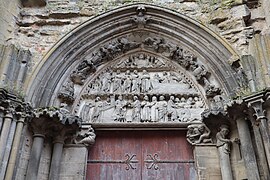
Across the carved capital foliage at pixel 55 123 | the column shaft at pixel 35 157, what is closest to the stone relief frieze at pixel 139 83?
the carved capital foliage at pixel 55 123

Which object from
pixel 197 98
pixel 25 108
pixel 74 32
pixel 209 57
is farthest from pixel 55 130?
pixel 209 57

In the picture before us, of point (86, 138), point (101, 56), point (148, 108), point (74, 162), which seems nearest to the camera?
point (74, 162)

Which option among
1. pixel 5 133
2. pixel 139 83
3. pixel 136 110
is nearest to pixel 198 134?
pixel 136 110

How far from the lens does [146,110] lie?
18.6 ft

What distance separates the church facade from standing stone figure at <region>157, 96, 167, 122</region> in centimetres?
2

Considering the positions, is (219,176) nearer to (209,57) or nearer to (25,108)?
(209,57)

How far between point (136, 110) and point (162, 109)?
17.8 inches

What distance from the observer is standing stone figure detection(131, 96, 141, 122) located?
18.2ft

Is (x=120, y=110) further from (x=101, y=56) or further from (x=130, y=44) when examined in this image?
(x=130, y=44)

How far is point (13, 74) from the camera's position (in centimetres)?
506

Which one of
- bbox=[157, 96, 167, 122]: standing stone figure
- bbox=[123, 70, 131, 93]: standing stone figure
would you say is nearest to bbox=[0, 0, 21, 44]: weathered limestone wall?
bbox=[123, 70, 131, 93]: standing stone figure

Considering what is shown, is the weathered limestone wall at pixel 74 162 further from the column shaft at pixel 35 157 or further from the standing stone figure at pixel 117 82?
the standing stone figure at pixel 117 82

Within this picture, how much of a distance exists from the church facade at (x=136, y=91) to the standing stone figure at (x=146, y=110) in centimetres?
2

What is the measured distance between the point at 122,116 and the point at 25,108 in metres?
1.62
